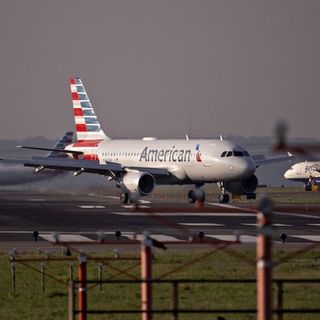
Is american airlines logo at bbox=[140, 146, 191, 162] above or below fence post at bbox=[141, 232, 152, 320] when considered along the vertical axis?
above

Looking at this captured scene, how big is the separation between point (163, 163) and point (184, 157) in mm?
2539

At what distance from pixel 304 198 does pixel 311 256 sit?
54681mm

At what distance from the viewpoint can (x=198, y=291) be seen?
1038 inches

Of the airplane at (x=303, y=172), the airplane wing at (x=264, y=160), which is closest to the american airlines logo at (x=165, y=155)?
the airplane wing at (x=264, y=160)

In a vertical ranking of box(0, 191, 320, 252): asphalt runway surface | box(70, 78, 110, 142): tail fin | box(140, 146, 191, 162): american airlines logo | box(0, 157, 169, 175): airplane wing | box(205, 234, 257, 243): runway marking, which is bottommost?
box(205, 234, 257, 243): runway marking

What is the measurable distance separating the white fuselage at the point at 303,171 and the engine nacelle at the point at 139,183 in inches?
2517

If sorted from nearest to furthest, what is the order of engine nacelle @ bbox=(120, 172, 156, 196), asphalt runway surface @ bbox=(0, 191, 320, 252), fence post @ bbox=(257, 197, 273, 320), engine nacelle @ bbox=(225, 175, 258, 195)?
fence post @ bbox=(257, 197, 273, 320), asphalt runway surface @ bbox=(0, 191, 320, 252), engine nacelle @ bbox=(120, 172, 156, 196), engine nacelle @ bbox=(225, 175, 258, 195)

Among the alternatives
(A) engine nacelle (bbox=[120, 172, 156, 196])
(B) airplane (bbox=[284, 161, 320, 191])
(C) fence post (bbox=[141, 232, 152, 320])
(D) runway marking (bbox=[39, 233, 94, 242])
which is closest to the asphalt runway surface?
(D) runway marking (bbox=[39, 233, 94, 242])

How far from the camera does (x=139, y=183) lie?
76.3 meters

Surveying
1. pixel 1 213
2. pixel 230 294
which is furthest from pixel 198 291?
pixel 1 213

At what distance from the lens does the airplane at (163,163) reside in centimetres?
7712

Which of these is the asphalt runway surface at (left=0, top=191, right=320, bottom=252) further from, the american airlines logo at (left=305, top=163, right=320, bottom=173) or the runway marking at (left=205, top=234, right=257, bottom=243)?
the american airlines logo at (left=305, top=163, right=320, bottom=173)

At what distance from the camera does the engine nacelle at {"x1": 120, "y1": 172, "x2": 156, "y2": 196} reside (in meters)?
76.2

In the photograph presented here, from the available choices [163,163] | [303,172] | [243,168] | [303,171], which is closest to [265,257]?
[243,168]
